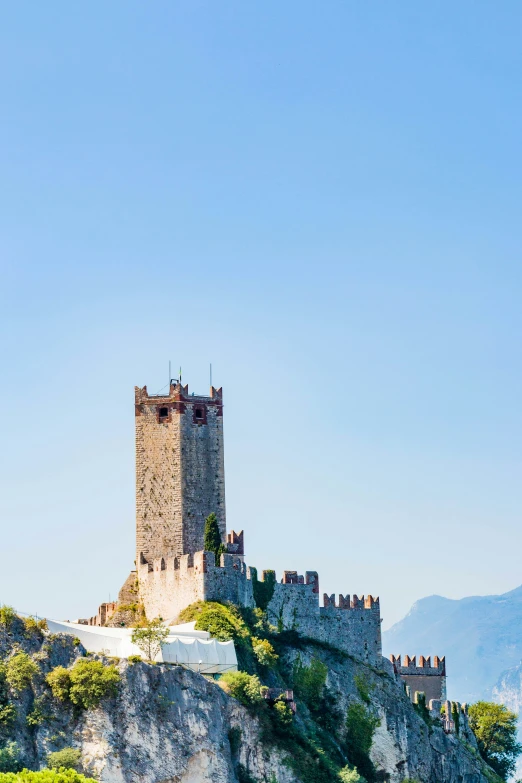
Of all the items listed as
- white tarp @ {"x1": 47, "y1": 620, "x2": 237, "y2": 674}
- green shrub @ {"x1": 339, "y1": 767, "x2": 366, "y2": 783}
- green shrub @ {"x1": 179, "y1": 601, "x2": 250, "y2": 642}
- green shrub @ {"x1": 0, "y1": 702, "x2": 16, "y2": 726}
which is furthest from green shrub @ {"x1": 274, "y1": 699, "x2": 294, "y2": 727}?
green shrub @ {"x1": 0, "y1": 702, "x2": 16, "y2": 726}

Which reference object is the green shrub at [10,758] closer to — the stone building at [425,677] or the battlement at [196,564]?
the battlement at [196,564]

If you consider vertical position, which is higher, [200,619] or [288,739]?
[200,619]

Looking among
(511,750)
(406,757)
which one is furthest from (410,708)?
(511,750)

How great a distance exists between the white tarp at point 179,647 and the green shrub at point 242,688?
1321 millimetres

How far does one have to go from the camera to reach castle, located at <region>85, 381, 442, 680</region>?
91812mm

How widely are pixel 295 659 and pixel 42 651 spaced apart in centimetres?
2101

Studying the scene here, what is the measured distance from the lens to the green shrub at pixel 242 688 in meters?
79.2

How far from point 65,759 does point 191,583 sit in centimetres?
1942

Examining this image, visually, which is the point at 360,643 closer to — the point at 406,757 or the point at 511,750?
the point at 406,757

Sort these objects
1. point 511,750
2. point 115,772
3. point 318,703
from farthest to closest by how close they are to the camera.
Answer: point 511,750, point 318,703, point 115,772

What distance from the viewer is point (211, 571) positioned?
287ft

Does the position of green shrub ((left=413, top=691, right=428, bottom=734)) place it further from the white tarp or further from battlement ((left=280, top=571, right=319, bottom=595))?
the white tarp

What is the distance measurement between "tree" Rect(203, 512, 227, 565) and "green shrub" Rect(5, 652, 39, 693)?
65.7 ft

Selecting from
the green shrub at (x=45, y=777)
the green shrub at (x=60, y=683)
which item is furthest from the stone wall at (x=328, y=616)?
the green shrub at (x=45, y=777)
